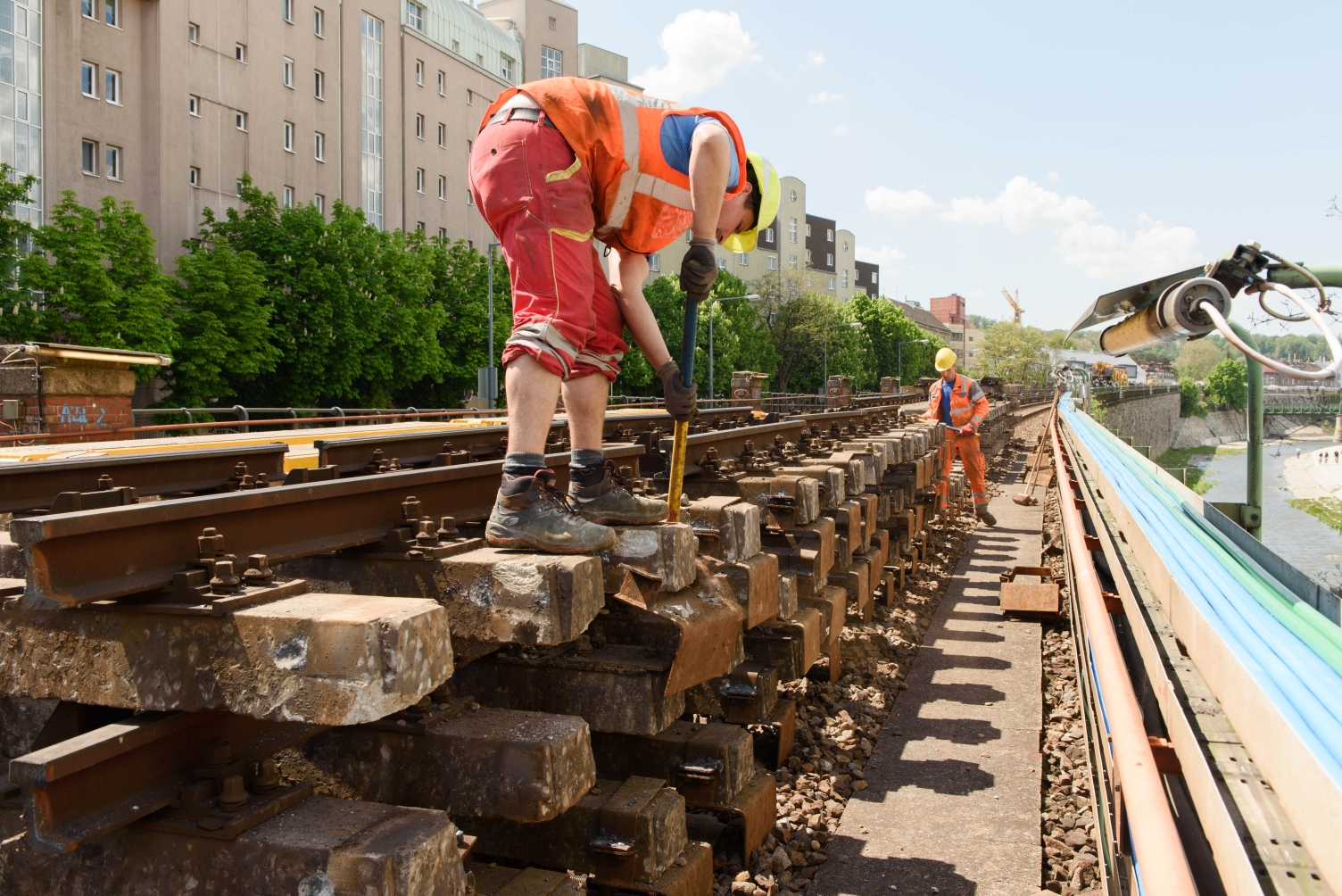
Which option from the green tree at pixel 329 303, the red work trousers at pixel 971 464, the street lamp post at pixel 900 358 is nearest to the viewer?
the red work trousers at pixel 971 464

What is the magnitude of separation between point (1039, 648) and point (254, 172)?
3678 cm


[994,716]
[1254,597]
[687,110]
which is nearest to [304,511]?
[687,110]

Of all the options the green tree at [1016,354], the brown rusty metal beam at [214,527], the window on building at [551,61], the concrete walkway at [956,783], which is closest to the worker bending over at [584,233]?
the brown rusty metal beam at [214,527]

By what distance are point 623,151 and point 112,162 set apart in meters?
34.5

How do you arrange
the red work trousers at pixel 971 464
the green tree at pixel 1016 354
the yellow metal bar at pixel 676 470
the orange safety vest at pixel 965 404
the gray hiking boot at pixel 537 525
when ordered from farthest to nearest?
the green tree at pixel 1016 354
the red work trousers at pixel 971 464
the orange safety vest at pixel 965 404
the yellow metal bar at pixel 676 470
the gray hiking boot at pixel 537 525

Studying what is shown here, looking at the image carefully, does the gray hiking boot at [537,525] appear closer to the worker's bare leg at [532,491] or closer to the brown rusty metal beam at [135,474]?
the worker's bare leg at [532,491]

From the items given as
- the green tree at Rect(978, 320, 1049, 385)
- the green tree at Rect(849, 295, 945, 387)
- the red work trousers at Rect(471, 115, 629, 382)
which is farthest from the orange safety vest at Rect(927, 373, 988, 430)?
the green tree at Rect(978, 320, 1049, 385)

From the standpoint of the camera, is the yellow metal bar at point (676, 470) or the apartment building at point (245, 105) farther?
the apartment building at point (245, 105)

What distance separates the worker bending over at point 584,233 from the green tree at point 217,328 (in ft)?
88.1

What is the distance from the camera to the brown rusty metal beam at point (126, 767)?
84.0 inches

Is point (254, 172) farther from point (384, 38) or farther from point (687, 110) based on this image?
point (687, 110)

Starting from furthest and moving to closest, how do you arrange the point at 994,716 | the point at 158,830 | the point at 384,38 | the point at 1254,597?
the point at 384,38 → the point at 994,716 → the point at 1254,597 → the point at 158,830

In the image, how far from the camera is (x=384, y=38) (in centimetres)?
4684

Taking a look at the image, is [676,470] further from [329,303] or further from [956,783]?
[329,303]
